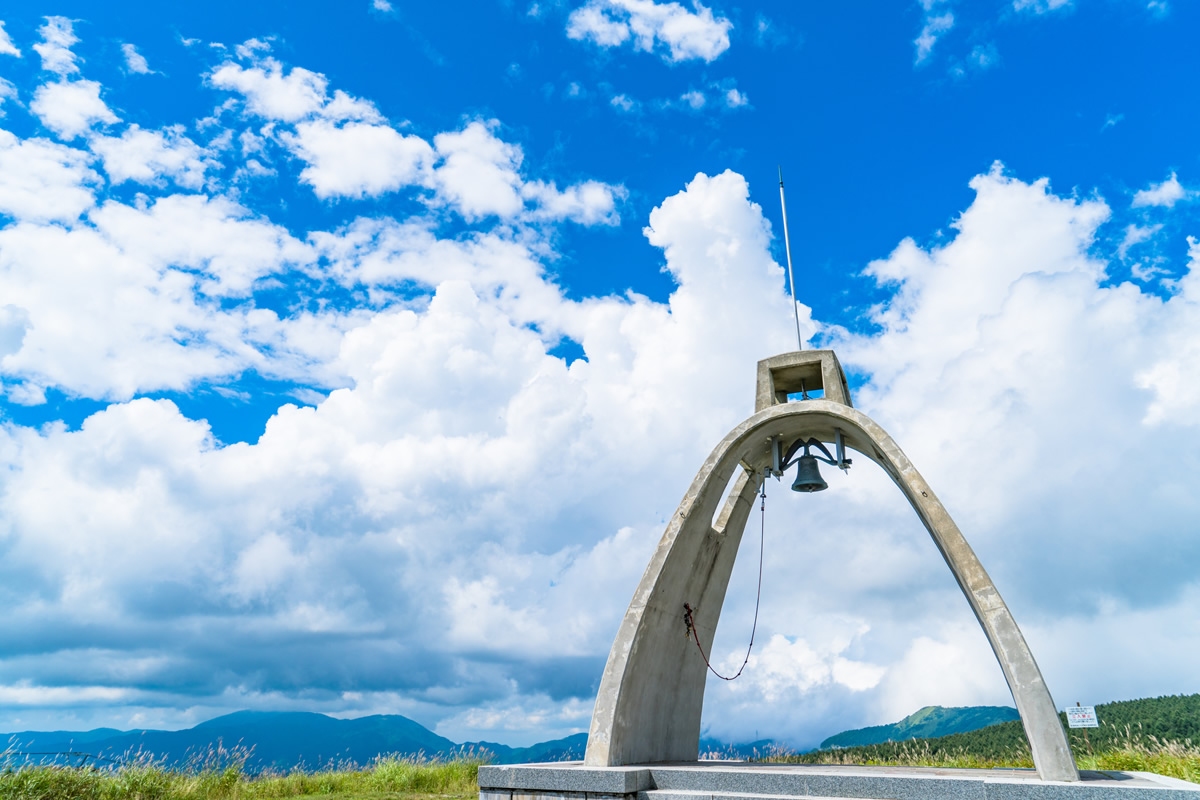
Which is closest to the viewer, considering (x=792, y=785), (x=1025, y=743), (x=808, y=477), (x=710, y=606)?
(x=792, y=785)

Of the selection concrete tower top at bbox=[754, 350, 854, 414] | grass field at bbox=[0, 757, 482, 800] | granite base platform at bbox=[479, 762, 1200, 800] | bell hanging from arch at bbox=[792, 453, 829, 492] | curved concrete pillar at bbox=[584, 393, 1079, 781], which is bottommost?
grass field at bbox=[0, 757, 482, 800]

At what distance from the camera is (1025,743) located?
19.9m

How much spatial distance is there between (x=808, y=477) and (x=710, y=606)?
2.53m

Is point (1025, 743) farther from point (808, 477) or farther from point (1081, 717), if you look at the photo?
point (808, 477)

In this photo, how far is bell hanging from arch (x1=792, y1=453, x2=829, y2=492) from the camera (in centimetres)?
1032

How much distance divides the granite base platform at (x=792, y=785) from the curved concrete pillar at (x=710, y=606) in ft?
1.85

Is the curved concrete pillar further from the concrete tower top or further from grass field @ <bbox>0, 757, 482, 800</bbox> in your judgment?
grass field @ <bbox>0, 757, 482, 800</bbox>

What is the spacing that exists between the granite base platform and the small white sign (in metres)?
2.87

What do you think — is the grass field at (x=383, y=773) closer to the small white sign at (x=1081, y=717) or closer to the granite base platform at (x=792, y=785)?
the small white sign at (x=1081, y=717)

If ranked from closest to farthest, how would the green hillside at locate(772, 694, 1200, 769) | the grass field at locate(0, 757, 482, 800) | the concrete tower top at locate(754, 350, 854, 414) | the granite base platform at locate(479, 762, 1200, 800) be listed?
1. the granite base platform at locate(479, 762, 1200, 800)
2. the concrete tower top at locate(754, 350, 854, 414)
3. the grass field at locate(0, 757, 482, 800)
4. the green hillside at locate(772, 694, 1200, 769)

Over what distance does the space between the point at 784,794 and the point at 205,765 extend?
37.6 ft

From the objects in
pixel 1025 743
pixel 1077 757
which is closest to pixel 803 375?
pixel 1077 757

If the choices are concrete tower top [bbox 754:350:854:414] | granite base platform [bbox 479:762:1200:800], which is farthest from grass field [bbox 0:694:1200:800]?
concrete tower top [bbox 754:350:854:414]

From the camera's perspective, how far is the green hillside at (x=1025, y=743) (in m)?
13.0
